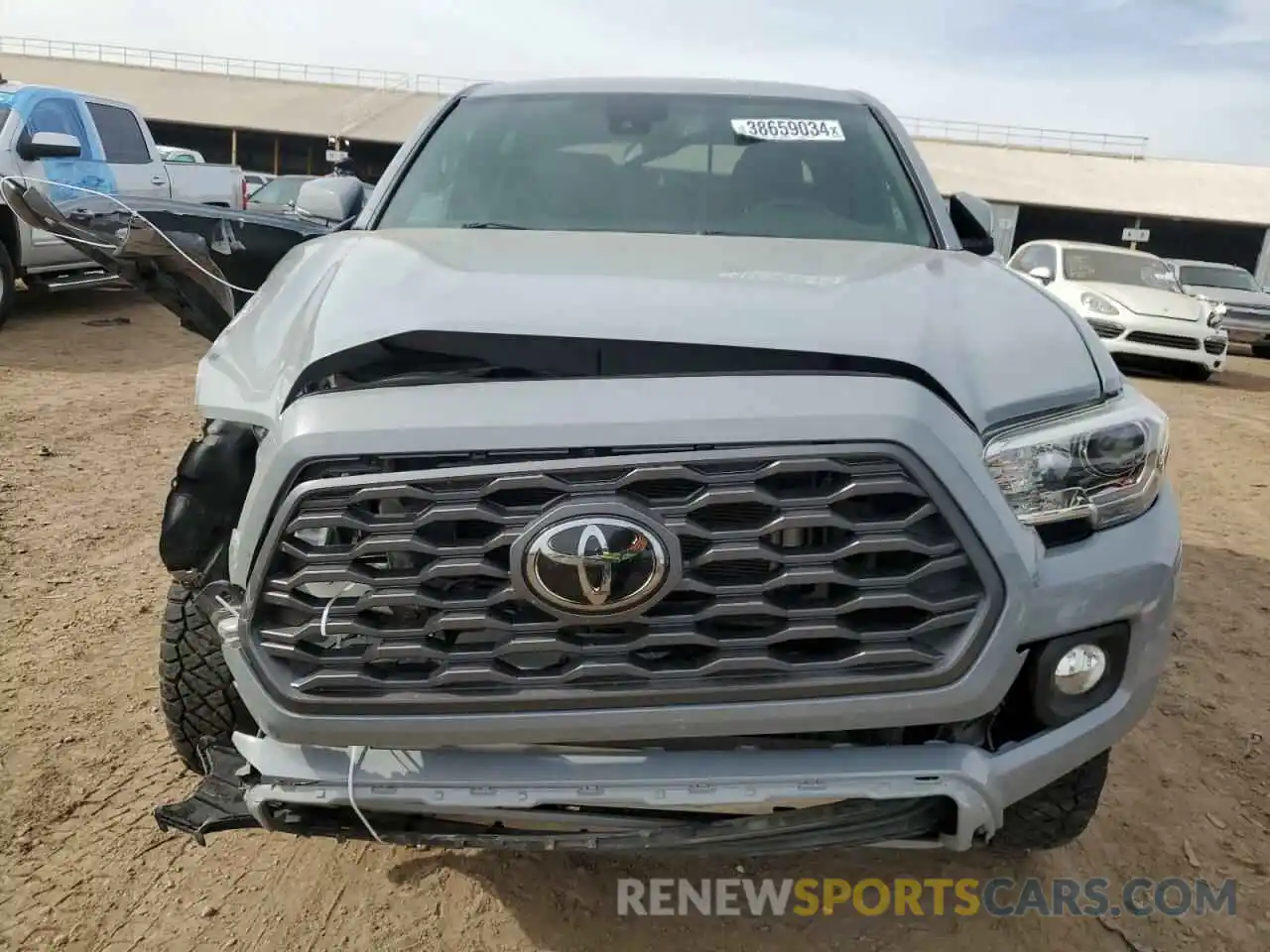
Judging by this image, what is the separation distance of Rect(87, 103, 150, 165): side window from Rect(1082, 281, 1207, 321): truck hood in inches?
401

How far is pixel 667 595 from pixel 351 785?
2.19 feet

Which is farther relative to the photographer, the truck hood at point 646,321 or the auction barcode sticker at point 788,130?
the auction barcode sticker at point 788,130

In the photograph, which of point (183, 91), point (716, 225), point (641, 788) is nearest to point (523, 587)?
point (641, 788)

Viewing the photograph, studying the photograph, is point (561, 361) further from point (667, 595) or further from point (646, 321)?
point (667, 595)

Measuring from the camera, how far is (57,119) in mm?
8703

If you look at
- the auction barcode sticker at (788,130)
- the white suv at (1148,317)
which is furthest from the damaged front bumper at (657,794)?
the white suv at (1148,317)

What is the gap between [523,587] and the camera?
62.7 inches

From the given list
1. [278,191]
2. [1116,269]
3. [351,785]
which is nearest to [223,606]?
[351,785]

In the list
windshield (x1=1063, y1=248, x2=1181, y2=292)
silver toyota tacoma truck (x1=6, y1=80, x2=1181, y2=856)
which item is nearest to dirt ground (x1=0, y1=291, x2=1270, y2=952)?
silver toyota tacoma truck (x1=6, y1=80, x2=1181, y2=856)

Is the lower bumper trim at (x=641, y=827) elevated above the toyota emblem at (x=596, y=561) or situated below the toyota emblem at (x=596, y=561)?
below

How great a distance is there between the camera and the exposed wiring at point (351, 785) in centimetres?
172

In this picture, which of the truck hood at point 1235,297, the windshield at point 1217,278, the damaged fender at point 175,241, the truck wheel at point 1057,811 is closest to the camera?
the truck wheel at point 1057,811

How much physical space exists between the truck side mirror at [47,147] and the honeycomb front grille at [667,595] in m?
7.68

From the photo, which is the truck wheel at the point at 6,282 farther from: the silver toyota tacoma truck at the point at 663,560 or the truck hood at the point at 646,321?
the silver toyota tacoma truck at the point at 663,560
